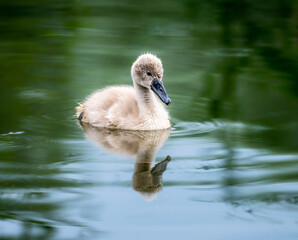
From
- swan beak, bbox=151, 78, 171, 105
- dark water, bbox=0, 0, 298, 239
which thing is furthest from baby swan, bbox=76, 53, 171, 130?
dark water, bbox=0, 0, 298, 239

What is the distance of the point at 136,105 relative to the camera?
6.27 metres

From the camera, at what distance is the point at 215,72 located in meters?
8.12

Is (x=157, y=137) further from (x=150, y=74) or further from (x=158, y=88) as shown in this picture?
(x=150, y=74)

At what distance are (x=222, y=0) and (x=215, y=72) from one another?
5484 mm

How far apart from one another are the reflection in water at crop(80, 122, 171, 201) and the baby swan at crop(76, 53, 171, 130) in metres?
0.09

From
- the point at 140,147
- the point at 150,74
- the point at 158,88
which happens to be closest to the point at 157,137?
the point at 140,147

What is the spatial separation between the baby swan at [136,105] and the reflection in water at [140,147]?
9 centimetres

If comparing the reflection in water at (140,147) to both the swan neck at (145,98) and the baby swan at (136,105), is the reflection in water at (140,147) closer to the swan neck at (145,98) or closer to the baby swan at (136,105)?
the baby swan at (136,105)

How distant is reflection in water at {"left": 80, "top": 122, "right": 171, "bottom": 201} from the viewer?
436 cm

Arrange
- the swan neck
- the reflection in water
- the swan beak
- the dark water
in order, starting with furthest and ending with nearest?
the swan neck, the swan beak, the reflection in water, the dark water

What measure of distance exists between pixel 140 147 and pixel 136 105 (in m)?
0.93

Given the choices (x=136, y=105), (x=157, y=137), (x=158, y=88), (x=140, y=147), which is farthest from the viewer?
(x=136, y=105)

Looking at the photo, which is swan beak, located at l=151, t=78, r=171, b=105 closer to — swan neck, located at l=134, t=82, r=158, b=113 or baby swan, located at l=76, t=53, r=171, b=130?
baby swan, located at l=76, t=53, r=171, b=130

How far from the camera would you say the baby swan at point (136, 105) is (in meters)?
6.05
